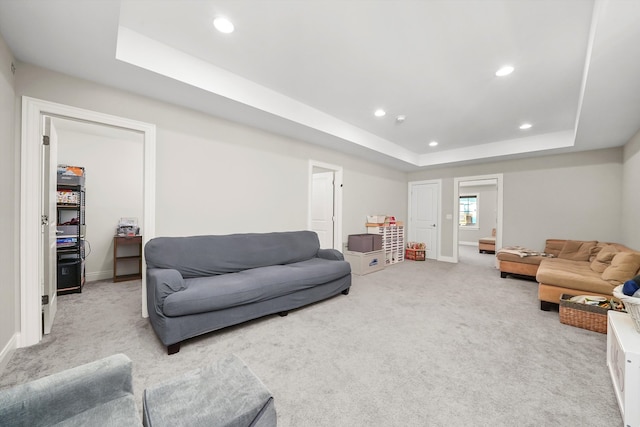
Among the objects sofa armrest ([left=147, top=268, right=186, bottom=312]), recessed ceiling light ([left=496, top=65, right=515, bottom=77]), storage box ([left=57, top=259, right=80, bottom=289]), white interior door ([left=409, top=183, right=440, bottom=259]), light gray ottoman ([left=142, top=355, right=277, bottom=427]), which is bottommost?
storage box ([left=57, top=259, right=80, bottom=289])

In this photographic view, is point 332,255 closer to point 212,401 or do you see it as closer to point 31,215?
point 212,401

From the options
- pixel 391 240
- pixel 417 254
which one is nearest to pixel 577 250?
pixel 417 254

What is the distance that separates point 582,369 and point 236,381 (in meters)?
2.54

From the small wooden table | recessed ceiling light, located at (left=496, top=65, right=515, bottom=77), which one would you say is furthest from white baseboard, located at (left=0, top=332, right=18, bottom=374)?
recessed ceiling light, located at (left=496, top=65, right=515, bottom=77)

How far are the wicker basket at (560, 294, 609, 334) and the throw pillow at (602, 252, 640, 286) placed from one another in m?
0.57

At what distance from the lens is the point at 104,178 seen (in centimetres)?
448

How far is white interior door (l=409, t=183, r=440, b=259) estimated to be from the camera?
669 cm

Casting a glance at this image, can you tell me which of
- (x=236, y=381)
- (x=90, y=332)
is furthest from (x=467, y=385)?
(x=90, y=332)

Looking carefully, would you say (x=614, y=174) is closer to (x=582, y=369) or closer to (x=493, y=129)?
(x=493, y=129)

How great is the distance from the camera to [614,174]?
4543 mm

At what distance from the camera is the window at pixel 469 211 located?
9633 millimetres

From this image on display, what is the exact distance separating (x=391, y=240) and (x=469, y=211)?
570 cm

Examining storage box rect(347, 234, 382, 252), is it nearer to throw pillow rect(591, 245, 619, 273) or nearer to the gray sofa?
the gray sofa

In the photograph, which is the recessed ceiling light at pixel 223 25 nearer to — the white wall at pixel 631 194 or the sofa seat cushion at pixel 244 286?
the sofa seat cushion at pixel 244 286
